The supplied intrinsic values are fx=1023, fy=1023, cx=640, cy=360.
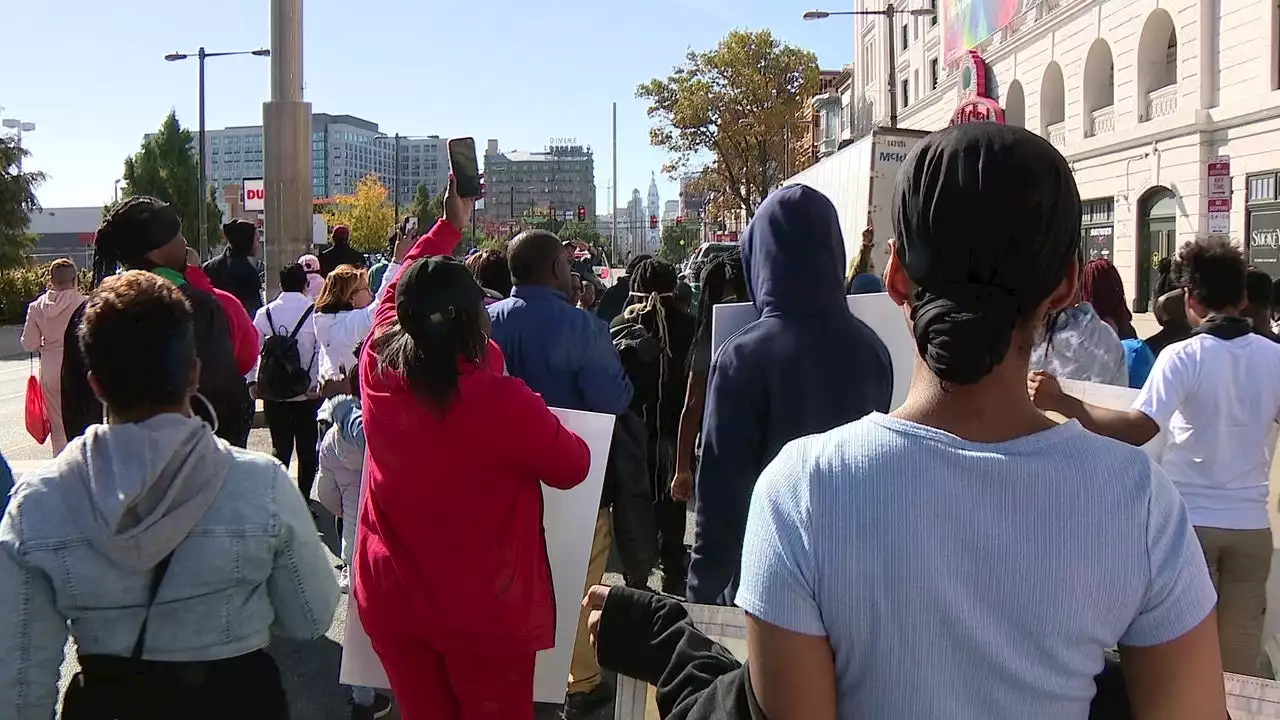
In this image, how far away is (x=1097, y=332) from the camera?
3.76m

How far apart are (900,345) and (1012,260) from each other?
2.83m

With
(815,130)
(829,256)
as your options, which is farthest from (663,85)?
(829,256)

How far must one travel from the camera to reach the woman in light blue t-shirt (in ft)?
4.09

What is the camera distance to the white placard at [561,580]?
3395 mm

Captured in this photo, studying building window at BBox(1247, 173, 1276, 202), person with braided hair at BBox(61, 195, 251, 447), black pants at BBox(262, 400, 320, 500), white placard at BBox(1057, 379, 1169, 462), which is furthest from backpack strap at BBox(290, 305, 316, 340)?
building window at BBox(1247, 173, 1276, 202)

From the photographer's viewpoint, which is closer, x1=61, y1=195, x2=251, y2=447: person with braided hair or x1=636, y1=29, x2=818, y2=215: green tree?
x1=61, y1=195, x2=251, y2=447: person with braided hair

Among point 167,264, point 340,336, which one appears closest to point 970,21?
point 340,336

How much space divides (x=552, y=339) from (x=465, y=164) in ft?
2.94

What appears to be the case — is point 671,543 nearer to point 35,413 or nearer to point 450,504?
point 450,504

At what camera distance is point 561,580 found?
3.47 meters

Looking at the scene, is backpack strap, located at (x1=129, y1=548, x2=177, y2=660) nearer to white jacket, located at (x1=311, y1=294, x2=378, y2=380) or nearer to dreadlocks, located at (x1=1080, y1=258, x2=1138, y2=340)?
white jacket, located at (x1=311, y1=294, x2=378, y2=380)

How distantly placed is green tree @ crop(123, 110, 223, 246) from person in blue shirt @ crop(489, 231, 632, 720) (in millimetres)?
47599

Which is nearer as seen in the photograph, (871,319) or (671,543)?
(871,319)

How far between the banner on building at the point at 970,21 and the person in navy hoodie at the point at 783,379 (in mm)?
31224
